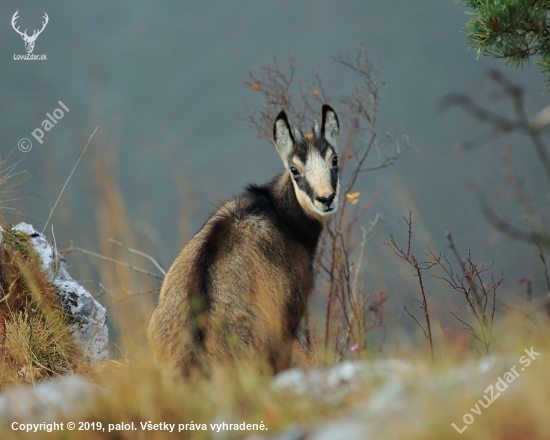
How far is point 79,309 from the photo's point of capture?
5758mm

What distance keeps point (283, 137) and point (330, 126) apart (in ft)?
1.44

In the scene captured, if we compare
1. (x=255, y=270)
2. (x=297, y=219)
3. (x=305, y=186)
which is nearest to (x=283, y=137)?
(x=305, y=186)

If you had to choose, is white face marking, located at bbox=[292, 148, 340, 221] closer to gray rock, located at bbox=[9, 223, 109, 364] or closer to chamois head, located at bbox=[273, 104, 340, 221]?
chamois head, located at bbox=[273, 104, 340, 221]

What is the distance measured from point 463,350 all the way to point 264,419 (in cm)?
123

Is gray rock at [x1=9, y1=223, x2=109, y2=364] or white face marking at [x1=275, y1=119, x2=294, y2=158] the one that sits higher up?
white face marking at [x1=275, y1=119, x2=294, y2=158]

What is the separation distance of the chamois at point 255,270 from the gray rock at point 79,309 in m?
1.49

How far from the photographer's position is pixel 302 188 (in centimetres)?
502

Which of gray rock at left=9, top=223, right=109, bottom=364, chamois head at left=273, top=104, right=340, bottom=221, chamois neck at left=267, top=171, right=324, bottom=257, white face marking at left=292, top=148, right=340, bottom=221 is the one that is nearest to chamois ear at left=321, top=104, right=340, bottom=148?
chamois head at left=273, top=104, right=340, bottom=221

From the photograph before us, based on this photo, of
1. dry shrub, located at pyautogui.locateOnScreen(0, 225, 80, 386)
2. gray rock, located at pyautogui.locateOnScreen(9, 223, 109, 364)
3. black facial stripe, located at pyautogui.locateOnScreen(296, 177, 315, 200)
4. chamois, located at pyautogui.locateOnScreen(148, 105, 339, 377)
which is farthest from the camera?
gray rock, located at pyautogui.locateOnScreen(9, 223, 109, 364)

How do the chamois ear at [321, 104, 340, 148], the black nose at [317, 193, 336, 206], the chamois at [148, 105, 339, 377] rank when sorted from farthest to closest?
1. the chamois ear at [321, 104, 340, 148]
2. the black nose at [317, 193, 336, 206]
3. the chamois at [148, 105, 339, 377]

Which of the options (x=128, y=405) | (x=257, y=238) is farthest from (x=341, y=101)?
(x=128, y=405)

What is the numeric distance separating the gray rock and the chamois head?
2.05 meters

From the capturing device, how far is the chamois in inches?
157

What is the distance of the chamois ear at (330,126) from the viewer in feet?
17.5
